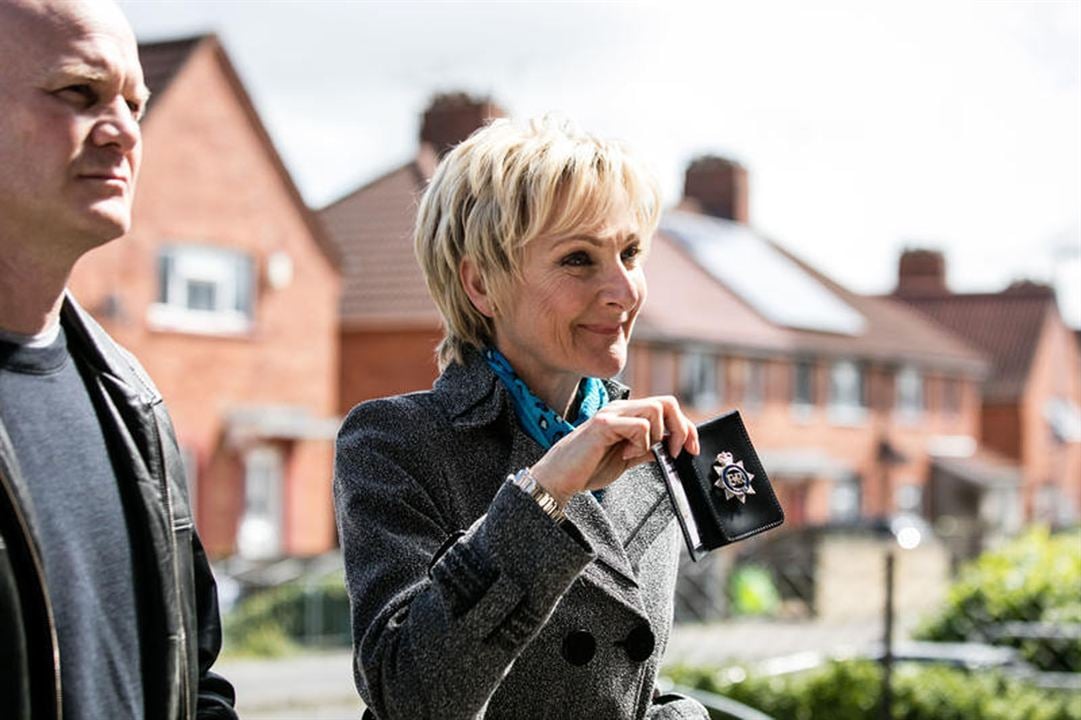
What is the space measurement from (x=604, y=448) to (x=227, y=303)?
25163 mm

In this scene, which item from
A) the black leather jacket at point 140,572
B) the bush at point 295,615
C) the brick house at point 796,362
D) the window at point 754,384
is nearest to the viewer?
the black leather jacket at point 140,572

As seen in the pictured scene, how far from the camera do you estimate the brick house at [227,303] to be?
1000 inches

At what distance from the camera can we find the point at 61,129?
2.30m

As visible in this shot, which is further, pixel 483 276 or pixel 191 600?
pixel 483 276

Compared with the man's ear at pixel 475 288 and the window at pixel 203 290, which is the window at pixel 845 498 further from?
the man's ear at pixel 475 288

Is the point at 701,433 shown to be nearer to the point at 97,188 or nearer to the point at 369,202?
the point at 97,188

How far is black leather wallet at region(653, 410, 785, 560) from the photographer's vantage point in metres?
2.61

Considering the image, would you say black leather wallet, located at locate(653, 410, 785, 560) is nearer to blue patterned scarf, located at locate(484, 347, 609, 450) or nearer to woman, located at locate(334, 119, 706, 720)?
woman, located at locate(334, 119, 706, 720)

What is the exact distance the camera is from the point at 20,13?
7.48 ft

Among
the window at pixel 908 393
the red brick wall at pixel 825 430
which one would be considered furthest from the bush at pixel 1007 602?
the window at pixel 908 393

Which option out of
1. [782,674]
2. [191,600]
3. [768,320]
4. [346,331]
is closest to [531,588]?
[191,600]

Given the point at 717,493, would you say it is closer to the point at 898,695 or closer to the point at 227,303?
the point at 898,695

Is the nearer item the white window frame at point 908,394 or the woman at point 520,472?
the woman at point 520,472

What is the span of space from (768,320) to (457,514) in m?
38.4
